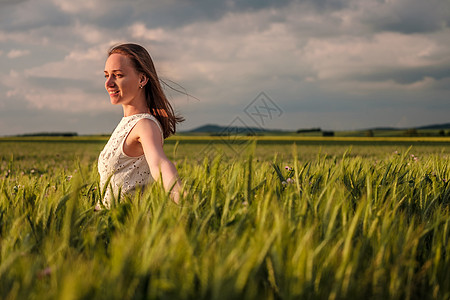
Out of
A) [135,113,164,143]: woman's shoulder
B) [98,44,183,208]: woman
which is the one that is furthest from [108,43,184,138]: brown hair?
[135,113,164,143]: woman's shoulder

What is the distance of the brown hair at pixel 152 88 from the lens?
111 inches

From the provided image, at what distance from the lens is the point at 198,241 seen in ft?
4.70

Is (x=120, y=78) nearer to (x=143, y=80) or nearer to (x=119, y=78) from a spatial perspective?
(x=119, y=78)

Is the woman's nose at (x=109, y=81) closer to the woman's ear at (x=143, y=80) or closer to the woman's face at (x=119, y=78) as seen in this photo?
the woman's face at (x=119, y=78)

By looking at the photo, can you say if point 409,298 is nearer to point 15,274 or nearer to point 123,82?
point 15,274

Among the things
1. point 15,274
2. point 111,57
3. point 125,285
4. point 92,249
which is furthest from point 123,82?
point 125,285

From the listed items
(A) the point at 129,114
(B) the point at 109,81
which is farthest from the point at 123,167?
(B) the point at 109,81

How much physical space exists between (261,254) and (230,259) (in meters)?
0.12

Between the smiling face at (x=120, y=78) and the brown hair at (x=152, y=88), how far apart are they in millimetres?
51

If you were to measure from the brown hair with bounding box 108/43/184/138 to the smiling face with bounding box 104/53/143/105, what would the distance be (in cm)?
5

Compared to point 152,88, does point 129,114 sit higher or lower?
lower

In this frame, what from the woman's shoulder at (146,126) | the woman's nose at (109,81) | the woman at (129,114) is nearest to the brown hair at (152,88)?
the woman at (129,114)

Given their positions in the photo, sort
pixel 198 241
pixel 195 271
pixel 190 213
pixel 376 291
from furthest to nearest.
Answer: pixel 190 213 < pixel 198 241 < pixel 376 291 < pixel 195 271

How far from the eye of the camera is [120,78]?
277 cm
